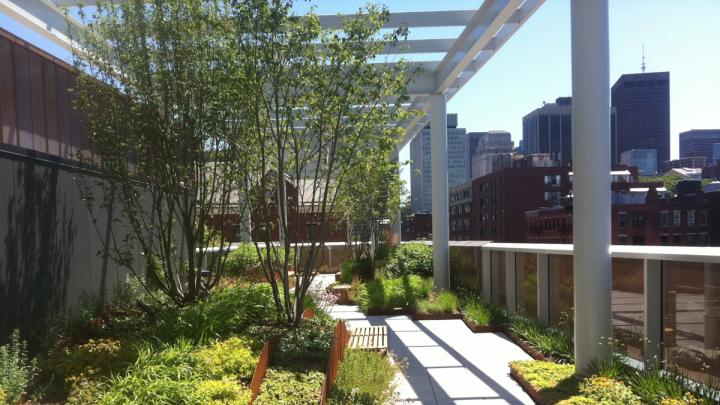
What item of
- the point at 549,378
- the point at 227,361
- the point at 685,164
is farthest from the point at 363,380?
the point at 685,164

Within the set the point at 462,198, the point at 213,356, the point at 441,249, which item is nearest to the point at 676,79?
the point at 462,198

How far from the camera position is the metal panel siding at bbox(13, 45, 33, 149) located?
6559 millimetres

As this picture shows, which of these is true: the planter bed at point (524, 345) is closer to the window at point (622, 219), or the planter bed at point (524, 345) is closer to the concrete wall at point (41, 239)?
the concrete wall at point (41, 239)

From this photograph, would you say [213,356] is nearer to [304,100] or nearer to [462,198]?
[304,100]

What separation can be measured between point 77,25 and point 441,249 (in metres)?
8.35

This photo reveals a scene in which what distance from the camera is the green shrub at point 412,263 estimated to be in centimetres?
1408

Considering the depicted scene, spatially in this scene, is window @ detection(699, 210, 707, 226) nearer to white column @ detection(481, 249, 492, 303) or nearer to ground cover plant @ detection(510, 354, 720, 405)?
white column @ detection(481, 249, 492, 303)

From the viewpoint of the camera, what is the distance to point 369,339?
7.31m

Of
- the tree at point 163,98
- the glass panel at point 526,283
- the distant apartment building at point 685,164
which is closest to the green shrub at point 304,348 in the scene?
the tree at point 163,98

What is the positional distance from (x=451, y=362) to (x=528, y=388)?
1.66 m

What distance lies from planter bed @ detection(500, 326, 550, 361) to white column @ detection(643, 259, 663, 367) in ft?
5.10

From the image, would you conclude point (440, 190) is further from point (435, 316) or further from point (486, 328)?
point (486, 328)

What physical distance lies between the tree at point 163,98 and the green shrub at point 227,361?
85.8 inches

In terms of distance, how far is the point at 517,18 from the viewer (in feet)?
28.0
